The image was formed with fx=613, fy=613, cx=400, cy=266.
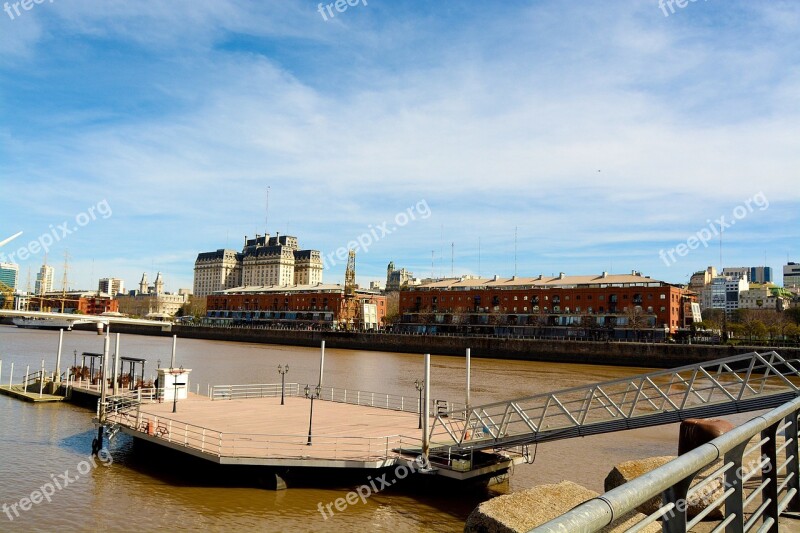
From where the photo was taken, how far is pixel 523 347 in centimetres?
8888

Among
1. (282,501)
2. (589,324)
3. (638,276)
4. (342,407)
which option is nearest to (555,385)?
(342,407)

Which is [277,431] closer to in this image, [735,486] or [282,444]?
[282,444]

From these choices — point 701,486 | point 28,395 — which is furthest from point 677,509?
point 28,395

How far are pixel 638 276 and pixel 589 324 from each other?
12.8m

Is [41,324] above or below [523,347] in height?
below

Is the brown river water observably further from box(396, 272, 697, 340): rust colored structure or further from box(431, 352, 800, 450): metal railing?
box(396, 272, 697, 340): rust colored structure

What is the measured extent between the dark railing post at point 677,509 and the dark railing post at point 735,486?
659 millimetres

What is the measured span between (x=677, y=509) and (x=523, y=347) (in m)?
88.7

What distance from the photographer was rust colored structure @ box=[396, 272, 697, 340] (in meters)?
96.4

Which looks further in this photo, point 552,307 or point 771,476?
point 552,307

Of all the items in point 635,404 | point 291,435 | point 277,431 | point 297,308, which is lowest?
point 277,431

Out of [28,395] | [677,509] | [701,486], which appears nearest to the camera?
[677,509]

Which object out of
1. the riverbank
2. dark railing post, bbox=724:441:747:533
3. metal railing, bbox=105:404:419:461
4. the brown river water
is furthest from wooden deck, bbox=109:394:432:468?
the riverbank

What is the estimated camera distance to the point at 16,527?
640 inches
